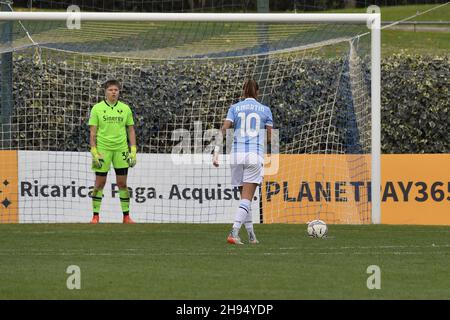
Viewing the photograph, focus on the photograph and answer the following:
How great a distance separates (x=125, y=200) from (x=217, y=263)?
20.6ft

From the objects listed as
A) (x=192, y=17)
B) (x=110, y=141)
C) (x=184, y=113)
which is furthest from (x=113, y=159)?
(x=184, y=113)

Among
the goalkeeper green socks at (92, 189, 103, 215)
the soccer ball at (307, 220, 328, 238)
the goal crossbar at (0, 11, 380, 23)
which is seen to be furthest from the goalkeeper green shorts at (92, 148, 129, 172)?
the soccer ball at (307, 220, 328, 238)

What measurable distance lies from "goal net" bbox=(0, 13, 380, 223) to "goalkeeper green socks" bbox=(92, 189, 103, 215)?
128 cm

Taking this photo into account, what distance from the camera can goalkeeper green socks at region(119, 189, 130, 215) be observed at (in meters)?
17.8

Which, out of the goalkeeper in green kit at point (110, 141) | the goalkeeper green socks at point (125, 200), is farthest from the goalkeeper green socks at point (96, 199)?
the goalkeeper green socks at point (125, 200)

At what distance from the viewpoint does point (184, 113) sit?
2130 centimetres

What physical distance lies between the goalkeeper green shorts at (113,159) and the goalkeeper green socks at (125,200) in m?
0.43

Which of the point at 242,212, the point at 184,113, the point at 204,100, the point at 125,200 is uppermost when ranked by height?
the point at 204,100

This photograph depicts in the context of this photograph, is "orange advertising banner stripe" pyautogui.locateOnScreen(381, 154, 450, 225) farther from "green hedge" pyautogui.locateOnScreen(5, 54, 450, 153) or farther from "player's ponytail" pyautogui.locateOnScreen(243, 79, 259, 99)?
"player's ponytail" pyautogui.locateOnScreen(243, 79, 259, 99)

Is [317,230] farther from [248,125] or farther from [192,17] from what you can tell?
[192,17]

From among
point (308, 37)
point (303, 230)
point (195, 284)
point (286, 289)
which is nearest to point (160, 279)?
point (195, 284)

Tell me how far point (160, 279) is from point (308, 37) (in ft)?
29.3
